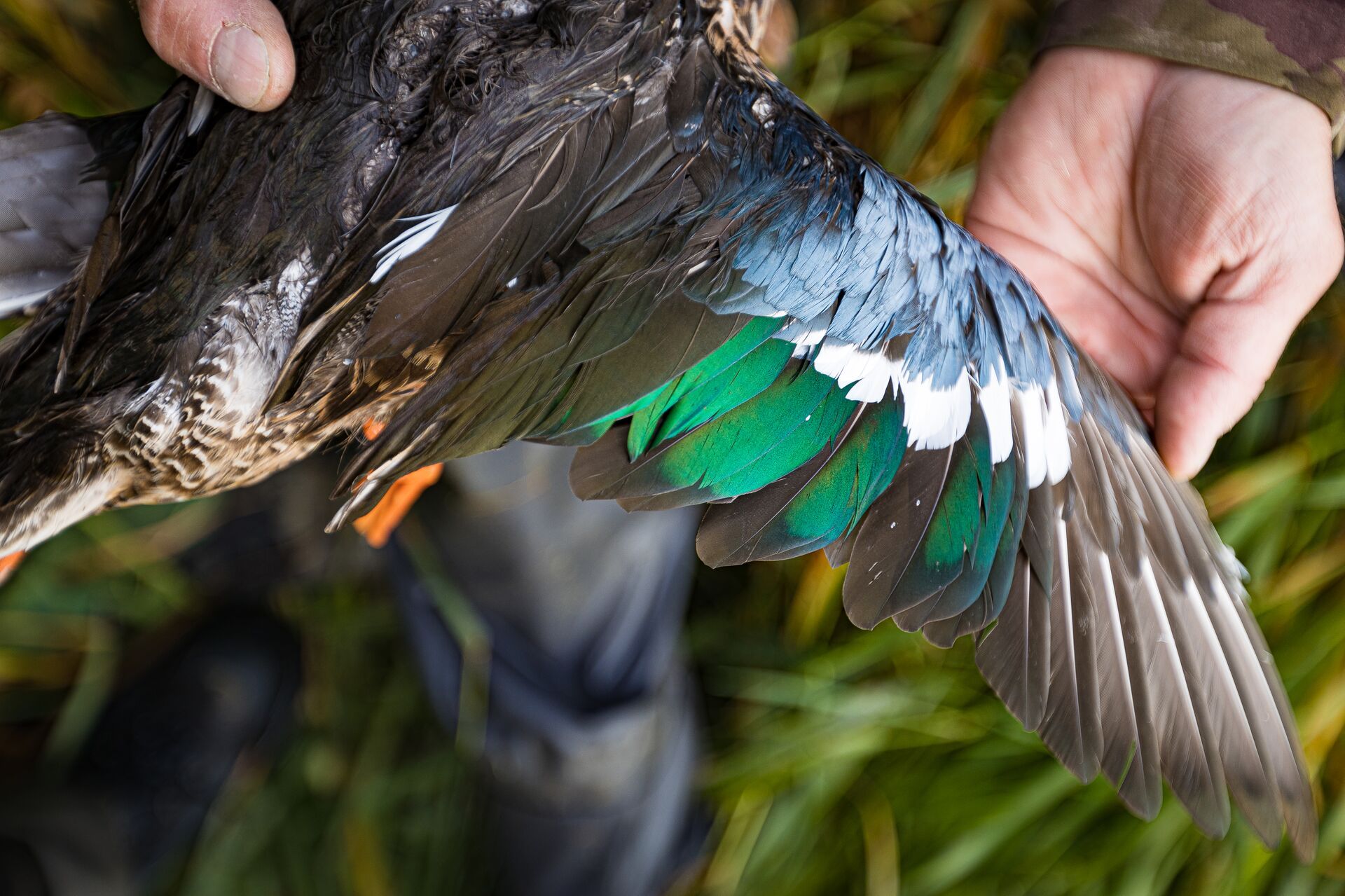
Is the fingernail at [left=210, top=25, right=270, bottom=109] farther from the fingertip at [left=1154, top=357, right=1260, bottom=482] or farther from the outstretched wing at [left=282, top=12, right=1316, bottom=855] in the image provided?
the fingertip at [left=1154, top=357, right=1260, bottom=482]

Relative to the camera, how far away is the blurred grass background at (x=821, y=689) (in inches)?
78.0

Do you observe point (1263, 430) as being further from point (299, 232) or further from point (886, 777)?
point (299, 232)

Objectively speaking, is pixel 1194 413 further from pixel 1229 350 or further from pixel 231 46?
pixel 231 46

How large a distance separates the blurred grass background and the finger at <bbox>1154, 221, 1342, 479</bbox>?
2.79ft

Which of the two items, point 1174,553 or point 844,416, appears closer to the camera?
point 844,416

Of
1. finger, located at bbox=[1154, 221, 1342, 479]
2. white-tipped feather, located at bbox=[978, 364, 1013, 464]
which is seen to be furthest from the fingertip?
white-tipped feather, located at bbox=[978, 364, 1013, 464]

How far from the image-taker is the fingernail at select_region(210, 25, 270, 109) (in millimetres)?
1035

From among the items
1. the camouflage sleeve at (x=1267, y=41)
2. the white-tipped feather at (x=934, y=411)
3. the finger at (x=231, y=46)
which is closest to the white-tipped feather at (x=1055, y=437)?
the white-tipped feather at (x=934, y=411)

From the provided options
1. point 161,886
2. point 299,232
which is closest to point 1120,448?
point 299,232

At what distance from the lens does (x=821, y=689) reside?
209 centimetres

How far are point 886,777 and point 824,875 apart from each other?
0.24 meters

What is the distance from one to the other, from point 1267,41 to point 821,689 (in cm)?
138

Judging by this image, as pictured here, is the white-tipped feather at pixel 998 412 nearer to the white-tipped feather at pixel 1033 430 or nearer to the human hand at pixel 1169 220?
the white-tipped feather at pixel 1033 430

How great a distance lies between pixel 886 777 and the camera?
6.93 ft
